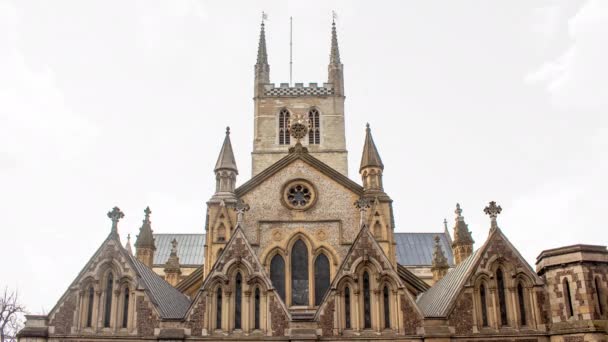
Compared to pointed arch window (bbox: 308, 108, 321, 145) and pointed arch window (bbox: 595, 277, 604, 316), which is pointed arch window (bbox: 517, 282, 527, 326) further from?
pointed arch window (bbox: 308, 108, 321, 145)

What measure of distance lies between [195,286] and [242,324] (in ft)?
26.3

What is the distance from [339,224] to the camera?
3241cm

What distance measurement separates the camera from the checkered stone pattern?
6444cm

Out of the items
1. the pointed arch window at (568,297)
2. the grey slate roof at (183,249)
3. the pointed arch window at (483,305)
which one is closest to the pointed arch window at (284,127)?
the grey slate roof at (183,249)

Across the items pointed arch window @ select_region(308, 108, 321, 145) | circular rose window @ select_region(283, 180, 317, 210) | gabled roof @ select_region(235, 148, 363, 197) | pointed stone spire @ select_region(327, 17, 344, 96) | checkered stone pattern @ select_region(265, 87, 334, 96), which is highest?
pointed stone spire @ select_region(327, 17, 344, 96)

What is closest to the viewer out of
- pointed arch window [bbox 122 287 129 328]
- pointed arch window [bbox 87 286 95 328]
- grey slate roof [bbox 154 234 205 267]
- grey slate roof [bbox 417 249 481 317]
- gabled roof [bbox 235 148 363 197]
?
pointed arch window [bbox 122 287 129 328]

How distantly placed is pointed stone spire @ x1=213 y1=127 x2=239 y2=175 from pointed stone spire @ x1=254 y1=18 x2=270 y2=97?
2794 centimetres

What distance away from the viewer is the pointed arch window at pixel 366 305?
2481cm

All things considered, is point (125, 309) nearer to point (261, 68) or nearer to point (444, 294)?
point (444, 294)

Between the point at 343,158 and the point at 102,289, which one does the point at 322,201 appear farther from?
the point at 343,158

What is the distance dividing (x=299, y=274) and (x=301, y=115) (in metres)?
34.0

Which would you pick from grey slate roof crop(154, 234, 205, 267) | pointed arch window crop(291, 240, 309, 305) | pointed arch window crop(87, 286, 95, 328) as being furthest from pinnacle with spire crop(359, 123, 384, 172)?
grey slate roof crop(154, 234, 205, 267)

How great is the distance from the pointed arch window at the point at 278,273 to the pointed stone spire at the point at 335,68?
35.5 m

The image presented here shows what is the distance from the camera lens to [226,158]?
36281mm
